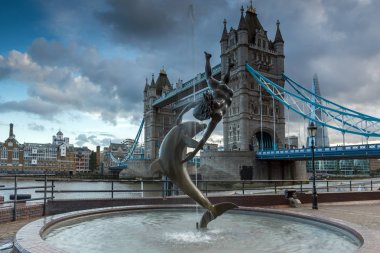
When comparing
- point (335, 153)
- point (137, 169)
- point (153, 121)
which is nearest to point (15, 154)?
point (153, 121)

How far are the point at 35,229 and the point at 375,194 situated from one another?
623 inches

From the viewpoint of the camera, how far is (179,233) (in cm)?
665

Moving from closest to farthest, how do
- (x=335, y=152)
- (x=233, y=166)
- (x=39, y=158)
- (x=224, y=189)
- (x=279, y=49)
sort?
1. (x=224, y=189)
2. (x=335, y=152)
3. (x=233, y=166)
4. (x=279, y=49)
5. (x=39, y=158)

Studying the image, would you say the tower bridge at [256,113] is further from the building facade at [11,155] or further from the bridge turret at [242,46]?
the building facade at [11,155]

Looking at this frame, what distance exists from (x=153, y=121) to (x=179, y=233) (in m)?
92.1

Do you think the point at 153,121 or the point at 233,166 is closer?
the point at 233,166

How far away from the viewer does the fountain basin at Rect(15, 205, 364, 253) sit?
546 cm

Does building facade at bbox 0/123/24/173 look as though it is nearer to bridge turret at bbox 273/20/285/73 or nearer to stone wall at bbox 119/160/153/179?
stone wall at bbox 119/160/153/179

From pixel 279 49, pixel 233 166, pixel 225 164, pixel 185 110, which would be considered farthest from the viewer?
pixel 279 49

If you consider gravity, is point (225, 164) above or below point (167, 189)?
above

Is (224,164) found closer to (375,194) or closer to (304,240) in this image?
(375,194)

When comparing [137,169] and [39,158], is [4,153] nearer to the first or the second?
[39,158]

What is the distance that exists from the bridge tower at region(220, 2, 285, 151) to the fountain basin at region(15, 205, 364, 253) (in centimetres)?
4734

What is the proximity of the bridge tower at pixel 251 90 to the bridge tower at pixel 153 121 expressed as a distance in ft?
128
